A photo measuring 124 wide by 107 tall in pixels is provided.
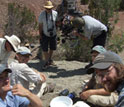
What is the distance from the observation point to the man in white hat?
3.66 m

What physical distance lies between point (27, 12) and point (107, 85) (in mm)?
8869

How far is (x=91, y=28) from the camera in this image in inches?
191

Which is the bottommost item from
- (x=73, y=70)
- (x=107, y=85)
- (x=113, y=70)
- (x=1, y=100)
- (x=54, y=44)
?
(x=73, y=70)

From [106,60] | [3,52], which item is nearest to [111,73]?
[106,60]

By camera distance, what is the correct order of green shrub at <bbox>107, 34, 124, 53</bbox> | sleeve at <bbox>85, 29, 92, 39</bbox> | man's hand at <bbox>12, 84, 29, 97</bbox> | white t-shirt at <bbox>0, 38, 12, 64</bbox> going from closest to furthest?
1. man's hand at <bbox>12, 84, 29, 97</bbox>
2. white t-shirt at <bbox>0, 38, 12, 64</bbox>
3. sleeve at <bbox>85, 29, 92, 39</bbox>
4. green shrub at <bbox>107, 34, 124, 53</bbox>

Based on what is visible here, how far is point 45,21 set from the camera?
5.36 metres

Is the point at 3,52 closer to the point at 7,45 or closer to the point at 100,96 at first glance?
the point at 7,45

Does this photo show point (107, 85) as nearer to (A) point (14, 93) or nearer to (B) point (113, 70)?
(B) point (113, 70)

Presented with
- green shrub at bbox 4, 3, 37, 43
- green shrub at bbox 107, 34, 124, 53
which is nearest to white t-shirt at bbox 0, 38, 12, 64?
green shrub at bbox 107, 34, 124, 53

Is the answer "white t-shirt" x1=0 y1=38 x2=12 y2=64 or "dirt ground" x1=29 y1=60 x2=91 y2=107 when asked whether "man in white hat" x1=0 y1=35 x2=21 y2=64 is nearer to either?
"white t-shirt" x1=0 y1=38 x2=12 y2=64

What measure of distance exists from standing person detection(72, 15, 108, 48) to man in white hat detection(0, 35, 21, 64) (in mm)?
1442

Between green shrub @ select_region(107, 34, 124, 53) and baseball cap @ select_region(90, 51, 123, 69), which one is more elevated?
baseball cap @ select_region(90, 51, 123, 69)

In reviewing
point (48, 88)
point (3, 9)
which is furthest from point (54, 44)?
point (3, 9)

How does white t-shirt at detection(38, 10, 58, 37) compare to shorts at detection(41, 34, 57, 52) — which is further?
shorts at detection(41, 34, 57, 52)
